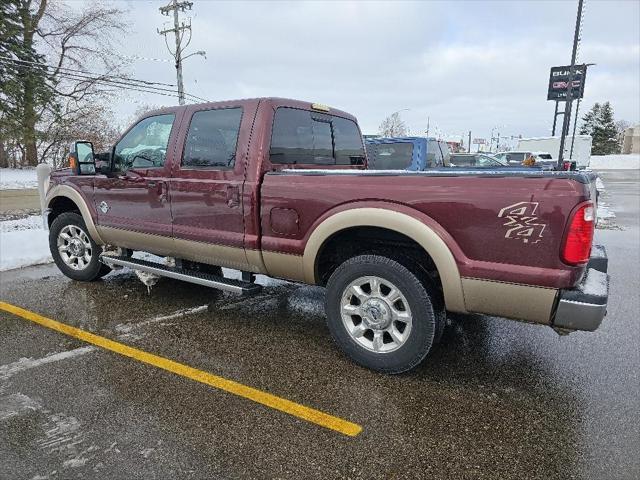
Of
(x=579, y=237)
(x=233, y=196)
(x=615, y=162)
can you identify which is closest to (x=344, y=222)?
(x=233, y=196)

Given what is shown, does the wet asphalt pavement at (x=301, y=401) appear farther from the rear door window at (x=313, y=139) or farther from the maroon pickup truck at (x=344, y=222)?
the rear door window at (x=313, y=139)

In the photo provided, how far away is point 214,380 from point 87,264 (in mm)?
3009

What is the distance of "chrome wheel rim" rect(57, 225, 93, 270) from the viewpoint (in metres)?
5.18

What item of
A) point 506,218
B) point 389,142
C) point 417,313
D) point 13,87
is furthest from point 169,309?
point 13,87

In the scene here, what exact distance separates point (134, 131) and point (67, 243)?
1749mm

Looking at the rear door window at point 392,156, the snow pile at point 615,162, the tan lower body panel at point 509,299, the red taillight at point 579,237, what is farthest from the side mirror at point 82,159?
the snow pile at point 615,162

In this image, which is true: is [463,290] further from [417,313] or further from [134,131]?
[134,131]

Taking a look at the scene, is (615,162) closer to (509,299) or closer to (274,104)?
(274,104)

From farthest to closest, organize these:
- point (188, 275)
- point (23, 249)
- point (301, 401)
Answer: point (23, 249)
point (188, 275)
point (301, 401)

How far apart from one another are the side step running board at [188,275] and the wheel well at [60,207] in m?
0.93

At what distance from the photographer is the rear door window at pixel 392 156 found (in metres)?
8.41

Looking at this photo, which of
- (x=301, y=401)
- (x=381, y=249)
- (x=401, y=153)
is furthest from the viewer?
(x=401, y=153)

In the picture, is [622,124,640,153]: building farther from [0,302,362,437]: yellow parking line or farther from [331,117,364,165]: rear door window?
[0,302,362,437]: yellow parking line

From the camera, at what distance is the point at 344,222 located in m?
3.15
